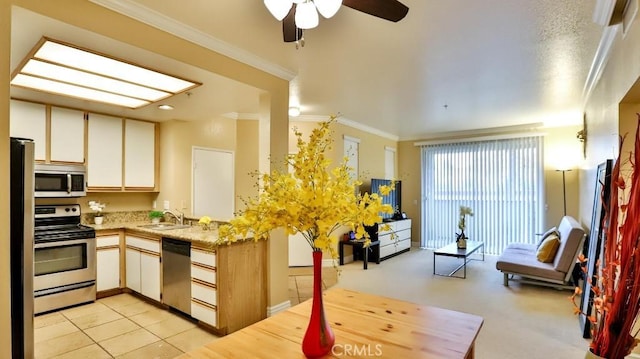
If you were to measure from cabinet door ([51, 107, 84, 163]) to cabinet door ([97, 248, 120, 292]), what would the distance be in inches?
45.5

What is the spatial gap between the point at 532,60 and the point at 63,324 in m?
5.16

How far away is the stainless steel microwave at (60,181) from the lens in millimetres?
3543

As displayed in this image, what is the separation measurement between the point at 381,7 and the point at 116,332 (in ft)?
11.2

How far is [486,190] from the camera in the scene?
263 inches

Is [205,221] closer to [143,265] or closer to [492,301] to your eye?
[143,265]

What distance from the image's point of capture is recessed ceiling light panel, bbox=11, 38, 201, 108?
7.66ft

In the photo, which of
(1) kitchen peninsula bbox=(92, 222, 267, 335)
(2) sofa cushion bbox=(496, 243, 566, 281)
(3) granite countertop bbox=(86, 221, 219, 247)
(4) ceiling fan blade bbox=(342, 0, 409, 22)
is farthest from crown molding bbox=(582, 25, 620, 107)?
(3) granite countertop bbox=(86, 221, 219, 247)

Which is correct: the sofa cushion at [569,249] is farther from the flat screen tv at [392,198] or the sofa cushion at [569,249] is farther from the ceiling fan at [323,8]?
the ceiling fan at [323,8]

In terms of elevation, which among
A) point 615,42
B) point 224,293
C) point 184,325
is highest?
point 615,42

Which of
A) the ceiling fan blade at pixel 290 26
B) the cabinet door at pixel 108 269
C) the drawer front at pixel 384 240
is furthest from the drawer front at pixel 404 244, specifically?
the ceiling fan blade at pixel 290 26

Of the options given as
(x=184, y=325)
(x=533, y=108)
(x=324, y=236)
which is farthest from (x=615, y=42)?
(x=184, y=325)

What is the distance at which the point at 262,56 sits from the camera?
2.97 metres

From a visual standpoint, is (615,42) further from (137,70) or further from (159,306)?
(159,306)

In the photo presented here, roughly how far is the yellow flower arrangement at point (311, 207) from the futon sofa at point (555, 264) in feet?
12.6
